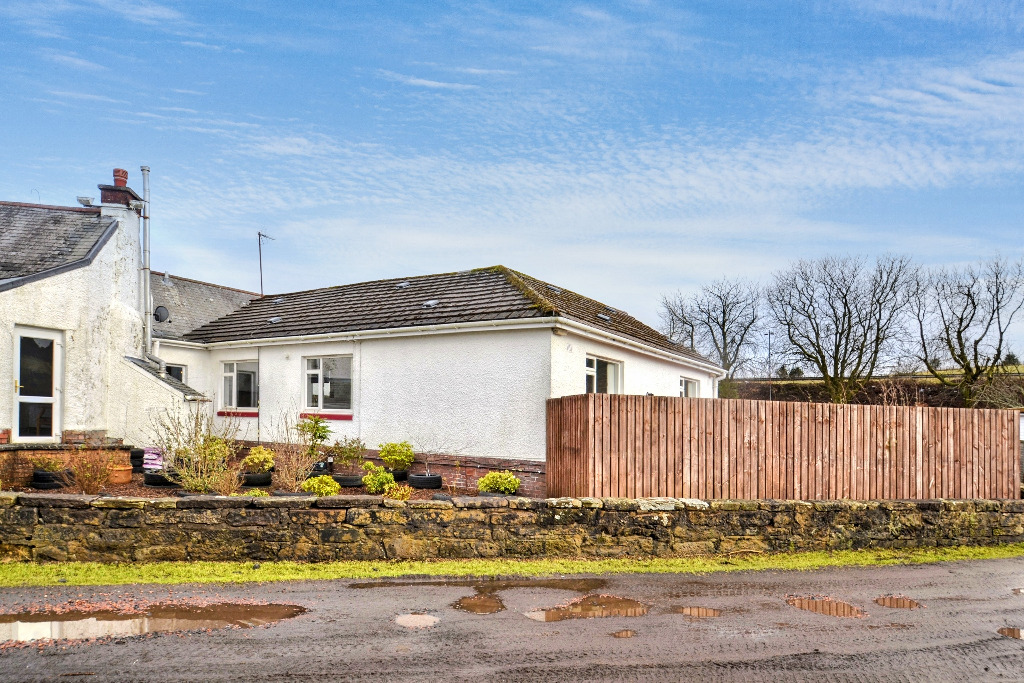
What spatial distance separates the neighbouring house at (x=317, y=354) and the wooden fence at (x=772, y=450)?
133 inches

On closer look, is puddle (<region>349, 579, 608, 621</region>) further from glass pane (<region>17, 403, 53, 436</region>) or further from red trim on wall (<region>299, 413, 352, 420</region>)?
glass pane (<region>17, 403, 53, 436</region>)

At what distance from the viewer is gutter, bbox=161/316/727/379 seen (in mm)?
13289

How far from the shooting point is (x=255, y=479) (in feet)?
38.3

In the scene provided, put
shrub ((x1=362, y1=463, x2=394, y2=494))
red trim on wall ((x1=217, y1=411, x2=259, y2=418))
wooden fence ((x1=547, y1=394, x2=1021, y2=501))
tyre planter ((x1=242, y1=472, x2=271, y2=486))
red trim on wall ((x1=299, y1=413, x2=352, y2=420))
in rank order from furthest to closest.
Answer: red trim on wall ((x1=217, y1=411, x2=259, y2=418))
red trim on wall ((x1=299, y1=413, x2=352, y2=420))
shrub ((x1=362, y1=463, x2=394, y2=494))
tyre planter ((x1=242, y1=472, x2=271, y2=486))
wooden fence ((x1=547, y1=394, x2=1021, y2=501))

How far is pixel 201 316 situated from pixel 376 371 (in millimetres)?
8026

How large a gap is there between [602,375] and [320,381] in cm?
684

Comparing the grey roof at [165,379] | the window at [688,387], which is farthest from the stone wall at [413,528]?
the window at [688,387]

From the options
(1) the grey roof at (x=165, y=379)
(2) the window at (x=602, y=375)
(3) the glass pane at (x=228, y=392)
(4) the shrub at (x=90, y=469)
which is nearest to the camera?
(4) the shrub at (x=90, y=469)

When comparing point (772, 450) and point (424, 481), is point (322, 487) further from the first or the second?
point (772, 450)

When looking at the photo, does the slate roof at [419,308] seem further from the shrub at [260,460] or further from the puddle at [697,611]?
the puddle at [697,611]

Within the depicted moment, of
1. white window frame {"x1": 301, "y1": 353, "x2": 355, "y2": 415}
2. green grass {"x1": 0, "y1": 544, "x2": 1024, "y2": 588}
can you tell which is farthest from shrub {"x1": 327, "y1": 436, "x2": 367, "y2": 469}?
green grass {"x1": 0, "y1": 544, "x2": 1024, "y2": 588}

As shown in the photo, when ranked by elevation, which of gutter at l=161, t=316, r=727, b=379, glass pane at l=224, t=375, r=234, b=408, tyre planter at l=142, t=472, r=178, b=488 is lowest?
tyre planter at l=142, t=472, r=178, b=488

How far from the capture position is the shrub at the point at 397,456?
45.4 feet

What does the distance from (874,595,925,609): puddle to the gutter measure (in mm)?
7123
